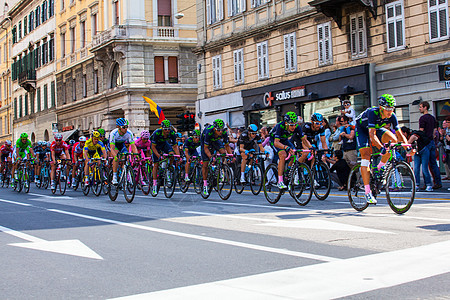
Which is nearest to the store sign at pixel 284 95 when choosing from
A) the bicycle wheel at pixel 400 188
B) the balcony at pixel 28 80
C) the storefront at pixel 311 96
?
the storefront at pixel 311 96

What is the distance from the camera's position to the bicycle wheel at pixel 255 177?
609 inches

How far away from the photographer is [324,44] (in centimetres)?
2656

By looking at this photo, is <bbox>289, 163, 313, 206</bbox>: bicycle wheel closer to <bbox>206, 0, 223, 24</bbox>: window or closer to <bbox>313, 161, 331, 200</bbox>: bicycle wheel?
<bbox>313, 161, 331, 200</bbox>: bicycle wheel

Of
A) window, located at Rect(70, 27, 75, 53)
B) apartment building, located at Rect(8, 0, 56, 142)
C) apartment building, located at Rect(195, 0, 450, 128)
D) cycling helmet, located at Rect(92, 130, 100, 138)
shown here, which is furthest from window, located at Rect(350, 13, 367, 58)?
apartment building, located at Rect(8, 0, 56, 142)

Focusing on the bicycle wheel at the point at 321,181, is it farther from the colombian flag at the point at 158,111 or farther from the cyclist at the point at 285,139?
the colombian flag at the point at 158,111

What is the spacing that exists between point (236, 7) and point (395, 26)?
11.2 metres

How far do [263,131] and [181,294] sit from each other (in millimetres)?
14833

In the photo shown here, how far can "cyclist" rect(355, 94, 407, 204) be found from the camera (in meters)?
9.70

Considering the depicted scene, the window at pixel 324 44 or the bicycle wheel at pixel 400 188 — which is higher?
the window at pixel 324 44

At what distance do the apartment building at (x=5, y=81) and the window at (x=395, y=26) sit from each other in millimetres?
57993

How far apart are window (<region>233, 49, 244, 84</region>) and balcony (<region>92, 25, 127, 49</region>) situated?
1308cm

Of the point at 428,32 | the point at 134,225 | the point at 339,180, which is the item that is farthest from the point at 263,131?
the point at 134,225

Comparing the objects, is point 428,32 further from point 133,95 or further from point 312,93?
point 133,95

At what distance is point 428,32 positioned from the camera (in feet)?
71.4
